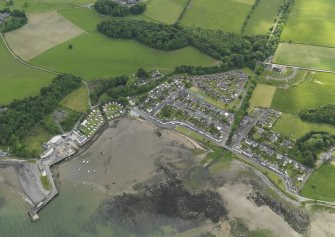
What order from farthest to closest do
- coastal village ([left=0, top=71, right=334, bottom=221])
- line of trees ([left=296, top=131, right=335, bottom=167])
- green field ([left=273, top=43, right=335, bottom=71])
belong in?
green field ([left=273, top=43, right=335, bottom=71]) → line of trees ([left=296, top=131, right=335, bottom=167]) → coastal village ([left=0, top=71, right=334, bottom=221])

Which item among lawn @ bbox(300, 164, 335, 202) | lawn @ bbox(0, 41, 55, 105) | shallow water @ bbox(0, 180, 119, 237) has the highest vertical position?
lawn @ bbox(300, 164, 335, 202)

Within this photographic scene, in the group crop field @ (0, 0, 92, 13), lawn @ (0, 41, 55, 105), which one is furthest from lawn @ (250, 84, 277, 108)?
crop field @ (0, 0, 92, 13)

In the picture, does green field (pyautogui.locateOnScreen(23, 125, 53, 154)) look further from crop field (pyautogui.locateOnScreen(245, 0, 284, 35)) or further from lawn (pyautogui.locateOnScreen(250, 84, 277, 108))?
crop field (pyautogui.locateOnScreen(245, 0, 284, 35))

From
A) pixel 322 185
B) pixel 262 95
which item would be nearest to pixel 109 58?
pixel 262 95

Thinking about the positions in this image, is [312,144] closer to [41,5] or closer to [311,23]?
[311,23]

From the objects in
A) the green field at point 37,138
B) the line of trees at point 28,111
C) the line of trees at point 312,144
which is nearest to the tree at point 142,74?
the line of trees at point 28,111
